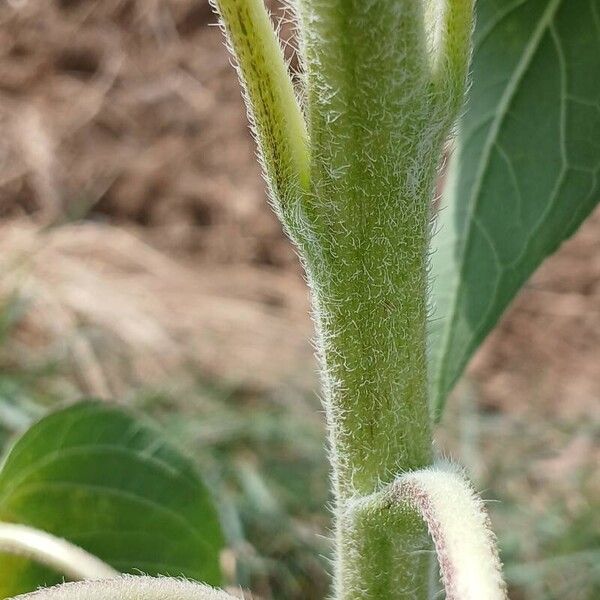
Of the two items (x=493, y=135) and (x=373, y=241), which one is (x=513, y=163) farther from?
(x=373, y=241)

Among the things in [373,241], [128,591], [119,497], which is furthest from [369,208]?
[119,497]

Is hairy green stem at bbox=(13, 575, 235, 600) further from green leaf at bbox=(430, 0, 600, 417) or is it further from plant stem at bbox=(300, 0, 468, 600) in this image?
green leaf at bbox=(430, 0, 600, 417)

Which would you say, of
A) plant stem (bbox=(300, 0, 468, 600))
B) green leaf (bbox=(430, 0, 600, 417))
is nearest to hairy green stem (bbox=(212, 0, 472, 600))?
plant stem (bbox=(300, 0, 468, 600))

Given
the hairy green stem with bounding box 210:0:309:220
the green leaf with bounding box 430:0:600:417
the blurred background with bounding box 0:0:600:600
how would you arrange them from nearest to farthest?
the hairy green stem with bounding box 210:0:309:220
the green leaf with bounding box 430:0:600:417
the blurred background with bounding box 0:0:600:600

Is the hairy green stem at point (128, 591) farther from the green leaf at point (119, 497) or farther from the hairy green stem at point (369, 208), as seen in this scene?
the green leaf at point (119, 497)

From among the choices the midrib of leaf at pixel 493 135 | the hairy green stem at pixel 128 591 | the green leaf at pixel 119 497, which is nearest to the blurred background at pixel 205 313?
the green leaf at pixel 119 497
